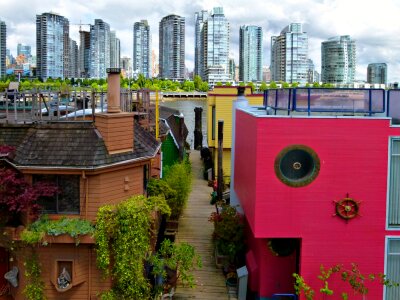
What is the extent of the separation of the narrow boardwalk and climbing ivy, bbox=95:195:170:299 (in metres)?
2.56

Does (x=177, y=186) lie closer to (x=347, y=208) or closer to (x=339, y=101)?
(x=339, y=101)

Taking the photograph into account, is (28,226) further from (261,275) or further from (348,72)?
(348,72)

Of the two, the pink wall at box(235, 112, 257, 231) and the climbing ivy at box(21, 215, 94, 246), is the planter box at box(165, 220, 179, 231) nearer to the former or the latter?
the pink wall at box(235, 112, 257, 231)

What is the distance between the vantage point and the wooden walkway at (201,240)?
15344 mm

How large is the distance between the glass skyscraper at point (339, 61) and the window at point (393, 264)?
5699 inches

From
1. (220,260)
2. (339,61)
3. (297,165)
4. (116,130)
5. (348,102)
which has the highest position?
(339,61)

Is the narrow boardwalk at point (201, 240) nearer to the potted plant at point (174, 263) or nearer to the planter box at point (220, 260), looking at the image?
the planter box at point (220, 260)

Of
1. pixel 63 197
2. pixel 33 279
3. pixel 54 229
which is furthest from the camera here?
pixel 63 197

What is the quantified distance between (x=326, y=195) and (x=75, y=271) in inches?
266

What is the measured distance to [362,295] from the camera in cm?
1295

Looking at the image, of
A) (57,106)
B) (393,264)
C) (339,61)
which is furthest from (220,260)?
(339,61)

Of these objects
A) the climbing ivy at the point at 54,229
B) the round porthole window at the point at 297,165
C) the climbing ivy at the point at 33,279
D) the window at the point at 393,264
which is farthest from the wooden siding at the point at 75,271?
the window at the point at 393,264

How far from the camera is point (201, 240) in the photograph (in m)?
19.6

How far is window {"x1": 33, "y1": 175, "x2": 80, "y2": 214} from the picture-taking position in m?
12.8
